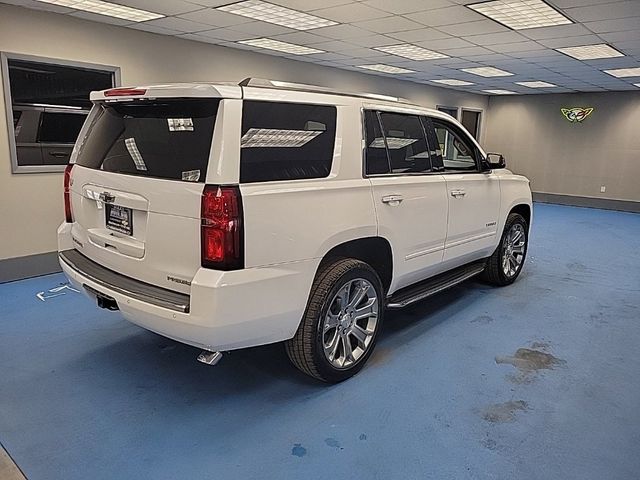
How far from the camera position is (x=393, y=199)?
3049 millimetres

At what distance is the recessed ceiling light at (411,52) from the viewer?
6.70 metres

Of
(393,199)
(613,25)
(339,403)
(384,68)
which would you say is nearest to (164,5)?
(393,199)

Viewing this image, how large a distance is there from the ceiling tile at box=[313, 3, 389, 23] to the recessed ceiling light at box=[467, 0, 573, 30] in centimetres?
97

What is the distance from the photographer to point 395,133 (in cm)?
326

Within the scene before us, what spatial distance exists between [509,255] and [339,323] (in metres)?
2.81

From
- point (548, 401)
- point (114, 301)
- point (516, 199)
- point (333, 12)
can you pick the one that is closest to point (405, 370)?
point (548, 401)

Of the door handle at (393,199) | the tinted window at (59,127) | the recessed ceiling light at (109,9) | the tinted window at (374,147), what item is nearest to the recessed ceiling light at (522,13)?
the tinted window at (374,147)

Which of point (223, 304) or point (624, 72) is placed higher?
point (624, 72)

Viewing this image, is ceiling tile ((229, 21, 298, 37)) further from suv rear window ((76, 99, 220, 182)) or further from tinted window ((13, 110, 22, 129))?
suv rear window ((76, 99, 220, 182))

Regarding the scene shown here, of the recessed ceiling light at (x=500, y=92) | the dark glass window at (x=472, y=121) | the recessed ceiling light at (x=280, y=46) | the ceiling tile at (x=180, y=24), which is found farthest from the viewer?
the dark glass window at (x=472, y=121)

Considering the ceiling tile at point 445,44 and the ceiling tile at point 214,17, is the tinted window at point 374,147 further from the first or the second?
the ceiling tile at point 445,44

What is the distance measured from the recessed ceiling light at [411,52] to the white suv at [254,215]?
3702mm

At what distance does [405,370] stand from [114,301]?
1.84 metres

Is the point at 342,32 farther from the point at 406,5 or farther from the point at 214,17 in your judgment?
the point at 214,17
